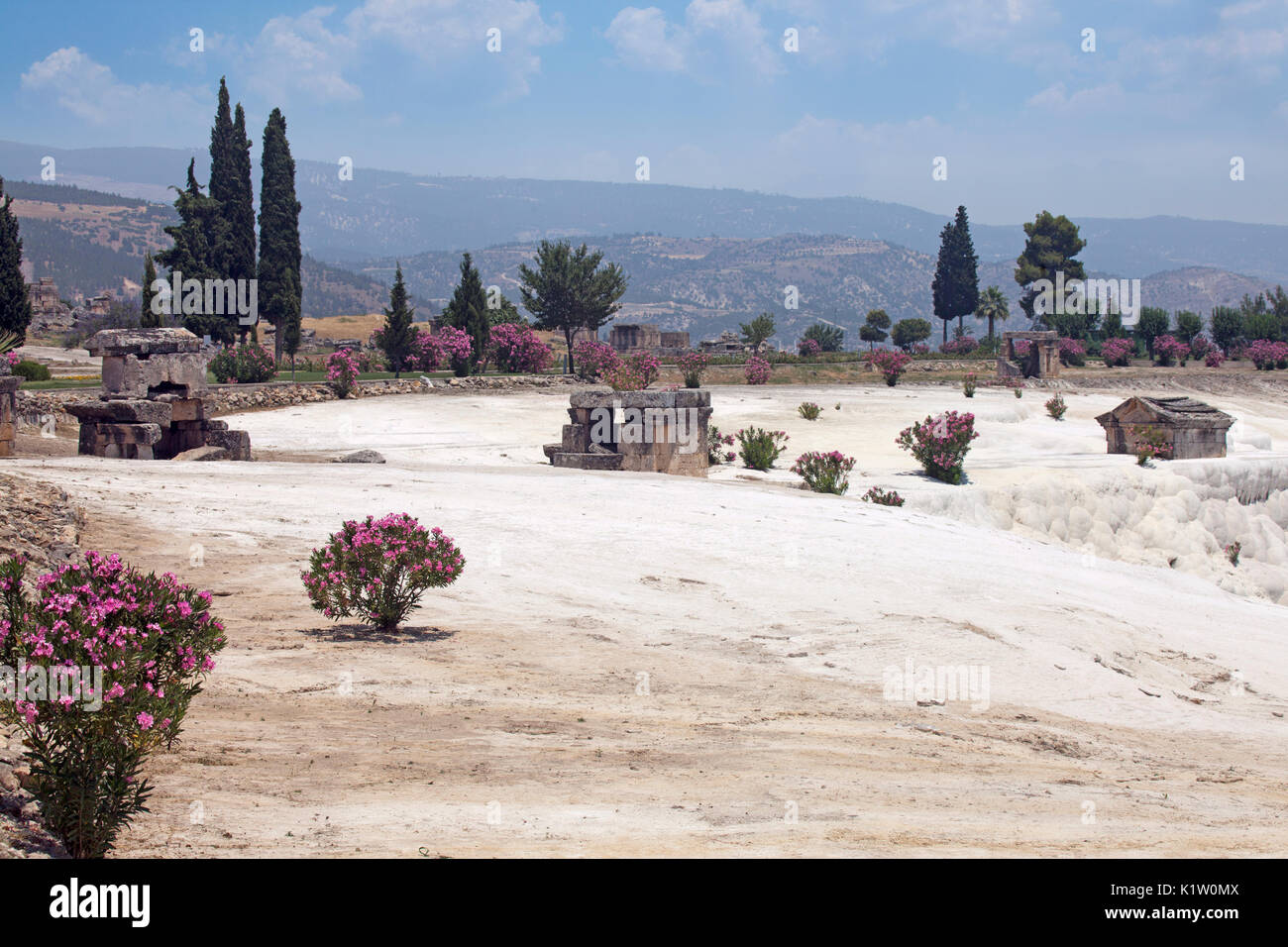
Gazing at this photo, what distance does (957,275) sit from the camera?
7300 centimetres

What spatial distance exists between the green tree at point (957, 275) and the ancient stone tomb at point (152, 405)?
60.5 metres

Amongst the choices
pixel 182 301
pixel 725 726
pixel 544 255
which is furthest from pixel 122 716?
pixel 544 255

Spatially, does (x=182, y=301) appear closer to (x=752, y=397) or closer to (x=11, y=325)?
(x=11, y=325)

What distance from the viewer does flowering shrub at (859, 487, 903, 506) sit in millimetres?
18500

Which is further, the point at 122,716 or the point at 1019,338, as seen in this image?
the point at 1019,338

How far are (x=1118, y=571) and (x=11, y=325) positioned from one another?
33.8 meters

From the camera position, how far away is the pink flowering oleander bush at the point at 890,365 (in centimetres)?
4566

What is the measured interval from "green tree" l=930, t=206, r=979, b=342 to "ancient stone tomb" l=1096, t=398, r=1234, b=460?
48.6 meters

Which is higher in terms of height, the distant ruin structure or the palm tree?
the palm tree

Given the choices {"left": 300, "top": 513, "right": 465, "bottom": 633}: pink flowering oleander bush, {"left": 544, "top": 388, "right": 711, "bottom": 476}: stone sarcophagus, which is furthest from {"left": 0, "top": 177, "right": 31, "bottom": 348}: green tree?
{"left": 300, "top": 513, "right": 465, "bottom": 633}: pink flowering oleander bush

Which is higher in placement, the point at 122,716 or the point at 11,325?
the point at 11,325

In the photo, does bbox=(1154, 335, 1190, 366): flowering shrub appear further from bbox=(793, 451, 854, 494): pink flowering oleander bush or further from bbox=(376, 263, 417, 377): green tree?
bbox=(793, 451, 854, 494): pink flowering oleander bush

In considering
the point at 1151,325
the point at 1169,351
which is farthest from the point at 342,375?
the point at 1151,325

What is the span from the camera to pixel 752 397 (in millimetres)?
39875
